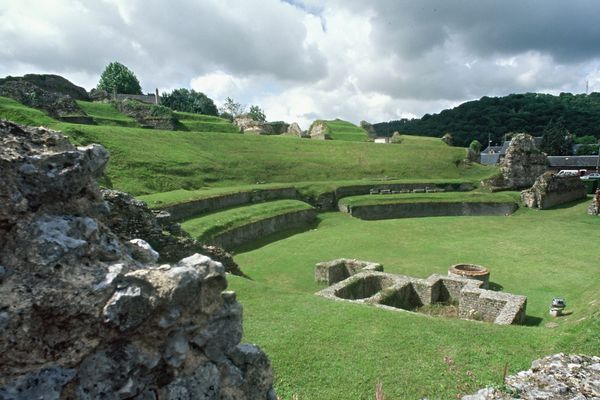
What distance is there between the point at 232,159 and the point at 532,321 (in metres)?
27.3

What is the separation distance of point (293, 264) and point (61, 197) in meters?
14.1

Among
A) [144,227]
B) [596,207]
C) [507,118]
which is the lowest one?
[596,207]

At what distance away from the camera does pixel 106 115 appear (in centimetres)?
4081

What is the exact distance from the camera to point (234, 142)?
39719mm

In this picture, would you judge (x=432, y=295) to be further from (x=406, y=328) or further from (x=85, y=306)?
(x=85, y=306)

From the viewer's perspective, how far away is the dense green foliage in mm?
99125

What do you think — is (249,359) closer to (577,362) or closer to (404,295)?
(577,362)

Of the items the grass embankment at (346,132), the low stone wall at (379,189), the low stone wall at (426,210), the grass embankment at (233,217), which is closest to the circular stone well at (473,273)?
the grass embankment at (233,217)

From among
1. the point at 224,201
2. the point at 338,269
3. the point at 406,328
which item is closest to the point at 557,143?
the point at 224,201

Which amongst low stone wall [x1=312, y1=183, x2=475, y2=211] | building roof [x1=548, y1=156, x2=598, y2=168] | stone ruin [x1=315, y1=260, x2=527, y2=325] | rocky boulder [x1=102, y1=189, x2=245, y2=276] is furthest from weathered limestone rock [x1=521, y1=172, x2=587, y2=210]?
building roof [x1=548, y1=156, x2=598, y2=168]

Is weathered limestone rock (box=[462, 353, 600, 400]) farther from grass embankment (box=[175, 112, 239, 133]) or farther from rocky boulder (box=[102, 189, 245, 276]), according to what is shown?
grass embankment (box=[175, 112, 239, 133])

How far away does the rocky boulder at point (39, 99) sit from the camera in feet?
108

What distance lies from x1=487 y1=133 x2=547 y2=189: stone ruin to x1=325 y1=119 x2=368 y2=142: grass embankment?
2492 cm

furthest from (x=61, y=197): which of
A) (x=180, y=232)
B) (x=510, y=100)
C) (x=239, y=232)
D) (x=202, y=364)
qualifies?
(x=510, y=100)
